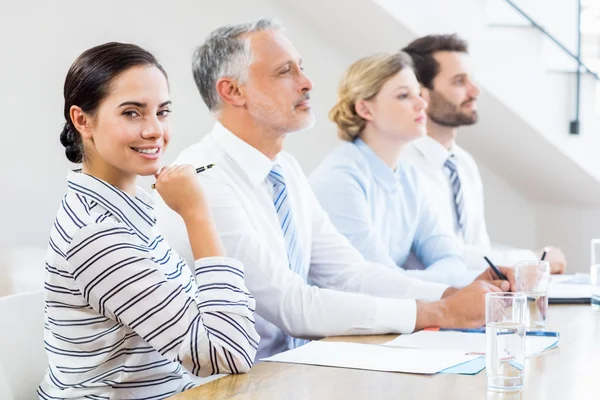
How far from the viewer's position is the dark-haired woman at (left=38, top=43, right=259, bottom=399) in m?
1.39

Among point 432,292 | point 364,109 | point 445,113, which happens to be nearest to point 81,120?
point 432,292

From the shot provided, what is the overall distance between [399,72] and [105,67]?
1.53 meters

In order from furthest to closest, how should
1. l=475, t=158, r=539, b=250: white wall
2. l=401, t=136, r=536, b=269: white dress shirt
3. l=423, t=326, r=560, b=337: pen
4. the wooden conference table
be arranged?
l=475, t=158, r=539, b=250: white wall, l=401, t=136, r=536, b=269: white dress shirt, l=423, t=326, r=560, b=337: pen, the wooden conference table

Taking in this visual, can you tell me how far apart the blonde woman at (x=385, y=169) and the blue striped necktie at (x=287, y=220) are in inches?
21.1

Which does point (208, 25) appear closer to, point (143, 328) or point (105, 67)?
point (105, 67)

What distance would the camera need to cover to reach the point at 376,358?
1462mm

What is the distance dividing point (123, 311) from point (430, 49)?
7.74ft

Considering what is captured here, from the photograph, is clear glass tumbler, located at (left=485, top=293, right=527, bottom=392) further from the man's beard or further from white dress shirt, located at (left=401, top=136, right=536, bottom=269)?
the man's beard

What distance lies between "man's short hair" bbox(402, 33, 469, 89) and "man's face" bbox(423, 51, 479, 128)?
0.05 ft

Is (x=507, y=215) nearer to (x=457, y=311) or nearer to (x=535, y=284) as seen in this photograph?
(x=535, y=284)

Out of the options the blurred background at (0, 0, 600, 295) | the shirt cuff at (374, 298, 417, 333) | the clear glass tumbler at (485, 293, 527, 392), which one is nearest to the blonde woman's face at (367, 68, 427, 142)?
the blurred background at (0, 0, 600, 295)

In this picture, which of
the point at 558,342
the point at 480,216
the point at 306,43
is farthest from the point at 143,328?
the point at 306,43

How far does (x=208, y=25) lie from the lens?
3.68 meters

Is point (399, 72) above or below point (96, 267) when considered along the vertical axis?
above
